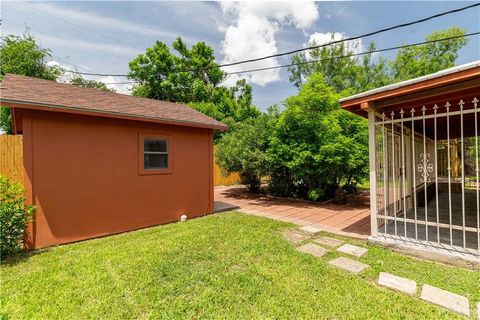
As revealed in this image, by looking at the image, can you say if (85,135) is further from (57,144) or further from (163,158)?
(163,158)

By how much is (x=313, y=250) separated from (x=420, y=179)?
6124 mm

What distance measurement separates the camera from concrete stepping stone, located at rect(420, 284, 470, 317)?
8.13ft

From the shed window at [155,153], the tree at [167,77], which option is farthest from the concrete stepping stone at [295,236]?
the tree at [167,77]

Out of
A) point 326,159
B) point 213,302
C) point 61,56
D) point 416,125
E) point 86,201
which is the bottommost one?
point 213,302

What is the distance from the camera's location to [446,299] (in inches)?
104

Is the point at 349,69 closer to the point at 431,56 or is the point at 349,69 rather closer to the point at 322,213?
the point at 431,56

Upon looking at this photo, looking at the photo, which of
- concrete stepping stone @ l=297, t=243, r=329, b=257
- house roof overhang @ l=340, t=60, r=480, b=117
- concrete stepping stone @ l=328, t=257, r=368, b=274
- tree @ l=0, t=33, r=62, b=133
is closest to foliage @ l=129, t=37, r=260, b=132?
tree @ l=0, t=33, r=62, b=133

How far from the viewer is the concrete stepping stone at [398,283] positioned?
286 cm

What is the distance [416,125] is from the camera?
702cm

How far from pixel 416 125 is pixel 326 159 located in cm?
287

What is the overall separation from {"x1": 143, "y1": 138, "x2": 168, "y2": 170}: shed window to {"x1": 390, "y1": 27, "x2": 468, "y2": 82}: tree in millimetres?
22506

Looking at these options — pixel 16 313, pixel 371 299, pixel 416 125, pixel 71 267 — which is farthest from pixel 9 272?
pixel 416 125

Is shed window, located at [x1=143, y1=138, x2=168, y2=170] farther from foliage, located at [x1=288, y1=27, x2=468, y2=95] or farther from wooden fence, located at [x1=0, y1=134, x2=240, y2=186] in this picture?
foliage, located at [x1=288, y1=27, x2=468, y2=95]

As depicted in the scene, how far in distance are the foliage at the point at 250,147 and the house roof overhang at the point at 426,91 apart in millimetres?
4984
